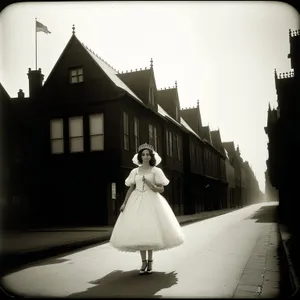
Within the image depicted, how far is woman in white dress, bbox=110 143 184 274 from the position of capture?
5270mm

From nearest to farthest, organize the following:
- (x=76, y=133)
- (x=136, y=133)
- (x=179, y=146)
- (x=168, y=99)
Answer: (x=76, y=133) → (x=136, y=133) → (x=168, y=99) → (x=179, y=146)

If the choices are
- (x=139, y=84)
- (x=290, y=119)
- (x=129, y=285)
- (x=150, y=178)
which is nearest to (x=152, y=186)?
(x=150, y=178)

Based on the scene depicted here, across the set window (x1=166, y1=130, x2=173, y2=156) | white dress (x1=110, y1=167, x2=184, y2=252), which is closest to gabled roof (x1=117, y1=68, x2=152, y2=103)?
window (x1=166, y1=130, x2=173, y2=156)

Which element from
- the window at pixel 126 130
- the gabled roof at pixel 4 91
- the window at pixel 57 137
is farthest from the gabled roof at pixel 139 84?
the gabled roof at pixel 4 91

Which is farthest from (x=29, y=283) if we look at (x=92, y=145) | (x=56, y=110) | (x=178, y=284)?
(x=92, y=145)

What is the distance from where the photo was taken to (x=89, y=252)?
27.0ft

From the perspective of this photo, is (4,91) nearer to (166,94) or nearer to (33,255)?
(33,255)

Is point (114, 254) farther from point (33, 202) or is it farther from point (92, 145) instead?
point (92, 145)

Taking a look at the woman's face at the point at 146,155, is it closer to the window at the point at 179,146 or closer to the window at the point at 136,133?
the window at the point at 136,133

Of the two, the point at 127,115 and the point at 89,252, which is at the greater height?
the point at 127,115

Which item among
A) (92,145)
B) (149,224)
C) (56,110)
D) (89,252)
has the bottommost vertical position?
(89,252)

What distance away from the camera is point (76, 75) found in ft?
46.8

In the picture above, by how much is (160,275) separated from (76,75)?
1041 centimetres

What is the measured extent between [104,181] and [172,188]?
679 cm
